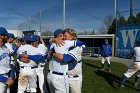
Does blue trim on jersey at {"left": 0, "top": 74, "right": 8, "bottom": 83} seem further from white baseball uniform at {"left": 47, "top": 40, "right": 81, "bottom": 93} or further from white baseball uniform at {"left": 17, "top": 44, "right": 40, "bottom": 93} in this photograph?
white baseball uniform at {"left": 17, "top": 44, "right": 40, "bottom": 93}

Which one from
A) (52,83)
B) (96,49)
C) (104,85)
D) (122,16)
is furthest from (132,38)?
(52,83)

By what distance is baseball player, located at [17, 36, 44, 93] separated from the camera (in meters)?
7.32

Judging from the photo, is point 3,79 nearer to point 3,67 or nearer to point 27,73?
point 3,67

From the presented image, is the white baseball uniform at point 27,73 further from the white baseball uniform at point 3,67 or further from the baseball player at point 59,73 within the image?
the white baseball uniform at point 3,67

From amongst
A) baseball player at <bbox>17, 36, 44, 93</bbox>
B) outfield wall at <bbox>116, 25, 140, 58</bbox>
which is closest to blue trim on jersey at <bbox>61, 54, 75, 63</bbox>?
baseball player at <bbox>17, 36, 44, 93</bbox>

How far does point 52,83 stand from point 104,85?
649 centimetres

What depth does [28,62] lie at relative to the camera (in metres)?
7.70

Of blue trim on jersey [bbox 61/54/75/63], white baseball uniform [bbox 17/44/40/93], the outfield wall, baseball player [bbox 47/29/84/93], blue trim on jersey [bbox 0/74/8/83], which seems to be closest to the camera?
blue trim on jersey [bbox 0/74/8/83]

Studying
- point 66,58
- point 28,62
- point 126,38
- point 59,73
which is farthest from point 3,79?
point 126,38

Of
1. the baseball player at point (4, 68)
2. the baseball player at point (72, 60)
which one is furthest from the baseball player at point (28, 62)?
the baseball player at point (4, 68)

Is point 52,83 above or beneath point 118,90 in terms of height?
above

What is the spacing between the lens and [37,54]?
734 cm

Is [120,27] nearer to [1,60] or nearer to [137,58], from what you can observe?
[137,58]

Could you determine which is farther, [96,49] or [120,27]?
[96,49]
